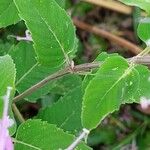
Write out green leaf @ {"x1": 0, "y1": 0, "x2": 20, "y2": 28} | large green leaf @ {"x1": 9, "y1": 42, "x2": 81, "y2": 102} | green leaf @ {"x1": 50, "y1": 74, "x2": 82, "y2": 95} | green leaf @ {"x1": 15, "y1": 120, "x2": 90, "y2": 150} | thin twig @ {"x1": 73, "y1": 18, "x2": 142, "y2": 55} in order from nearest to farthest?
green leaf @ {"x1": 15, "y1": 120, "x2": 90, "y2": 150}
green leaf @ {"x1": 0, "y1": 0, "x2": 20, "y2": 28}
large green leaf @ {"x1": 9, "y1": 42, "x2": 81, "y2": 102}
green leaf @ {"x1": 50, "y1": 74, "x2": 82, "y2": 95}
thin twig @ {"x1": 73, "y1": 18, "x2": 142, "y2": 55}

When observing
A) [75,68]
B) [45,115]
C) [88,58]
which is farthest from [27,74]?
→ [88,58]

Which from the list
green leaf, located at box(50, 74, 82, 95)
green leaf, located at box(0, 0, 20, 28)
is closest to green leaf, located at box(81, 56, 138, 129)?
green leaf, located at box(0, 0, 20, 28)

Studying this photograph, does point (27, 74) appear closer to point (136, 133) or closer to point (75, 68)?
point (75, 68)

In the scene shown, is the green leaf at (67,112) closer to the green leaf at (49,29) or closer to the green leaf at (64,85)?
the green leaf at (64,85)

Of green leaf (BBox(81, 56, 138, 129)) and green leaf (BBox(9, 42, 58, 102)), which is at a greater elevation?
green leaf (BBox(9, 42, 58, 102))

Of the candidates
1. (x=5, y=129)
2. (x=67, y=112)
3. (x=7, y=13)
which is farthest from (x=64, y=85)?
(x=5, y=129)

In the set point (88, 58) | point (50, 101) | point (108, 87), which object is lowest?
point (108, 87)

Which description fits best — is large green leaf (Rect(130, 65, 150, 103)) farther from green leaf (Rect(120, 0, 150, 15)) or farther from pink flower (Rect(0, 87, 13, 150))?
pink flower (Rect(0, 87, 13, 150))
